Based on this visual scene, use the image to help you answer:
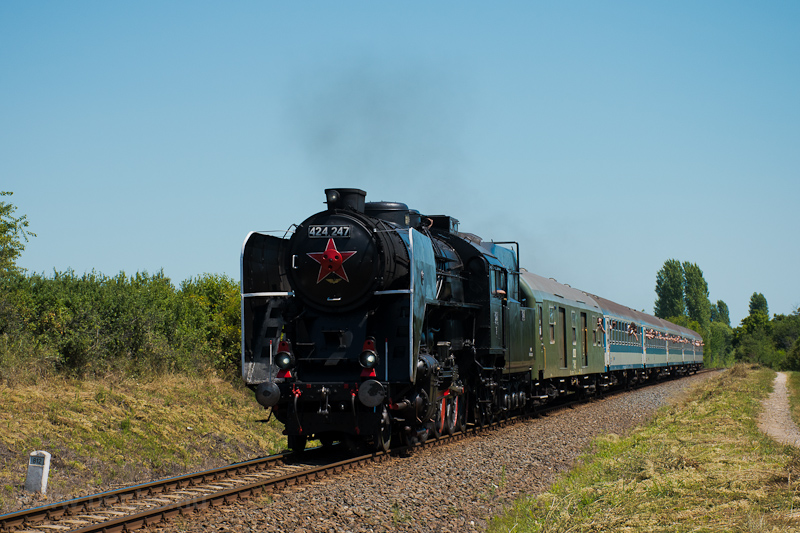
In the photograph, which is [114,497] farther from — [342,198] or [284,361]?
[342,198]

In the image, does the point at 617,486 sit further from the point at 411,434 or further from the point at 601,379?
the point at 601,379

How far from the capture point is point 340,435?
12430mm

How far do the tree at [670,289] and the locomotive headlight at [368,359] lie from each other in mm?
105866

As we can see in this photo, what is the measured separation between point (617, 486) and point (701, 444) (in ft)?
13.3

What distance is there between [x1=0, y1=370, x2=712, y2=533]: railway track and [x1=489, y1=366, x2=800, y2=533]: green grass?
2.84 m

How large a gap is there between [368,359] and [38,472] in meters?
4.54

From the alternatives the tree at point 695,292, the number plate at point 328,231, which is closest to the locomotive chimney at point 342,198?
the number plate at point 328,231

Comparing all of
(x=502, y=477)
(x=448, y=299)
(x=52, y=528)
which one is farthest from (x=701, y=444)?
(x=52, y=528)

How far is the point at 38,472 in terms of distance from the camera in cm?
980

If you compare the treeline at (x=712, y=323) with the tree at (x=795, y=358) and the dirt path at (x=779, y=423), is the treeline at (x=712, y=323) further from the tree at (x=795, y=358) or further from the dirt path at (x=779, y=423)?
the dirt path at (x=779, y=423)

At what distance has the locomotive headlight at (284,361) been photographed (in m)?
11.4

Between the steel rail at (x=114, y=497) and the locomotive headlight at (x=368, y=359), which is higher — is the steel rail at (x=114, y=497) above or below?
below

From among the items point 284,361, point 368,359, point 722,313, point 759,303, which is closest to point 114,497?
point 284,361

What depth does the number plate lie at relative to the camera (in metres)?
11.6
